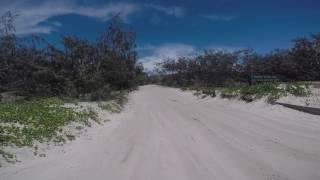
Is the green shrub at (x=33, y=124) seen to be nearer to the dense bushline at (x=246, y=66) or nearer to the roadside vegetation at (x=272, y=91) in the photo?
→ the roadside vegetation at (x=272, y=91)

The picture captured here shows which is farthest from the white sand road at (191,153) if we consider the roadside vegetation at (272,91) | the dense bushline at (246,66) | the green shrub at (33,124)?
A: the dense bushline at (246,66)

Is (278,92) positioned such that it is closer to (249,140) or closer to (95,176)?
(249,140)

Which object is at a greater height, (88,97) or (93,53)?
(93,53)

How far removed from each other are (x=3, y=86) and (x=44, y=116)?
57.6ft

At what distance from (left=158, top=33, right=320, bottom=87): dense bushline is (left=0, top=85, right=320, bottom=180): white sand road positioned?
2400 centimetres

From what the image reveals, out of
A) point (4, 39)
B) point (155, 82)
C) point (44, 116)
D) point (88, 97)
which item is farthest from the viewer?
point (155, 82)

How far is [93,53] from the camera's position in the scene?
32.9 m

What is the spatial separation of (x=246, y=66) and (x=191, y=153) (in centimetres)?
4218

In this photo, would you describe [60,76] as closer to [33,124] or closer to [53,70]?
[53,70]

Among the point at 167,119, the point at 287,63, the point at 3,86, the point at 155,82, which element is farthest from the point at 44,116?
the point at 155,82

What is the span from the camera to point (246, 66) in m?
50.4

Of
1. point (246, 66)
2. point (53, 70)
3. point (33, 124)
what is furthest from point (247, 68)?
point (33, 124)

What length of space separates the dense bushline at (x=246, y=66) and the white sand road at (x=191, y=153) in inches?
945

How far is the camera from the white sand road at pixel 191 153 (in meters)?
7.93
